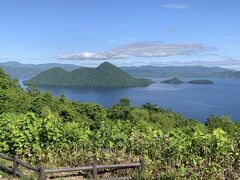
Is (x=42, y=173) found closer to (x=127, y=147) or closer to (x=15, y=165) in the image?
(x=15, y=165)

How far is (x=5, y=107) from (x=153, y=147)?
20.0 meters

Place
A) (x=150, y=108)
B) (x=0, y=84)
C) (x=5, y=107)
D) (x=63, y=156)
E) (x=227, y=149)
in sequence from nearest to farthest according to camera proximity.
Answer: (x=227, y=149)
(x=63, y=156)
(x=5, y=107)
(x=0, y=84)
(x=150, y=108)

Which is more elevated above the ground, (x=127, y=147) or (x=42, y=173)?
(x=127, y=147)

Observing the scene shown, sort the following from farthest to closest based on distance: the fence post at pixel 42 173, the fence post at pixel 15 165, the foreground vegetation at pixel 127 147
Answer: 1. the fence post at pixel 15 165
2. the foreground vegetation at pixel 127 147
3. the fence post at pixel 42 173

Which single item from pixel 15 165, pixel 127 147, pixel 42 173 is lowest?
pixel 15 165

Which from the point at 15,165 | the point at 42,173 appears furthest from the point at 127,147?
the point at 15,165

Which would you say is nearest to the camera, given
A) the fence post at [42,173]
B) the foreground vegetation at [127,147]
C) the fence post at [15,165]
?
the fence post at [42,173]

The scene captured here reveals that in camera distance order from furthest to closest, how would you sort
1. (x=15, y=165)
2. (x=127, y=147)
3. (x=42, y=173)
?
1. (x=127, y=147)
2. (x=15, y=165)
3. (x=42, y=173)

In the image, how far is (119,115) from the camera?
2168 inches

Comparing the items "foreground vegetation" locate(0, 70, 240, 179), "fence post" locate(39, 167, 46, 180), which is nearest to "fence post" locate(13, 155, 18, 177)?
"foreground vegetation" locate(0, 70, 240, 179)

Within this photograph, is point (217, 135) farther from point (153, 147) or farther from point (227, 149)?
point (153, 147)

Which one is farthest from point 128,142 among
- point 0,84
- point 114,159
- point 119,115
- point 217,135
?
point 119,115

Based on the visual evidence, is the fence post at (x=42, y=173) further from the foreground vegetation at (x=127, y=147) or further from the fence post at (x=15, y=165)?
the foreground vegetation at (x=127, y=147)

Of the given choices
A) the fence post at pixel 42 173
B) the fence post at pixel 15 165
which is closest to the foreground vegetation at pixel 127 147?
the fence post at pixel 15 165
